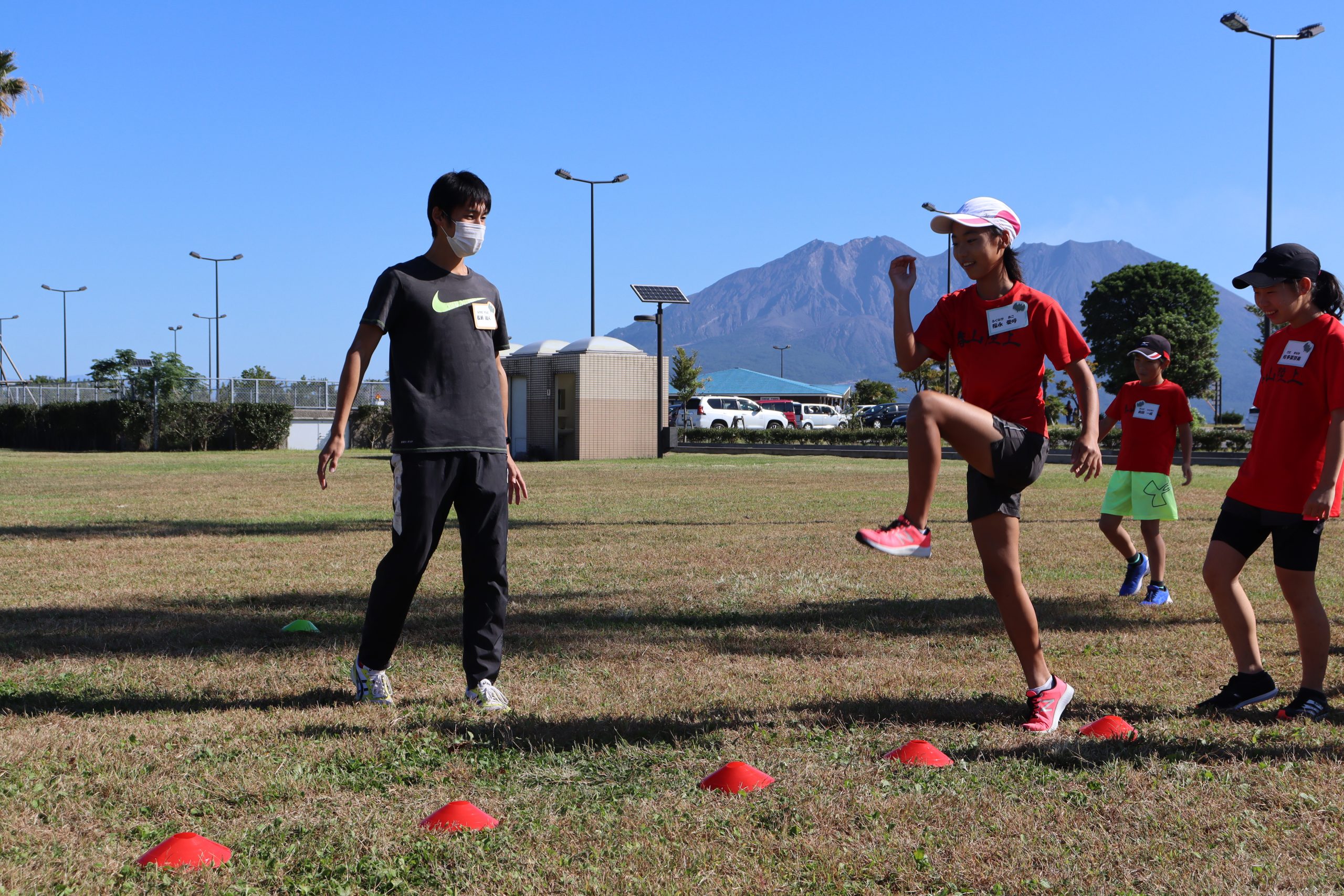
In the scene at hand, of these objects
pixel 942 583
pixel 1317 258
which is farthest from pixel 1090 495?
pixel 1317 258

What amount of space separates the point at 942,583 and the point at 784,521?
15.7ft

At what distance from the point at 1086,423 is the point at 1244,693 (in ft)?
4.35

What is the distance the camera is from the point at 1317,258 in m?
4.25

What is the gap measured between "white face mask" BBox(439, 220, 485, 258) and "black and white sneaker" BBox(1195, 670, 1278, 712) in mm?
3279

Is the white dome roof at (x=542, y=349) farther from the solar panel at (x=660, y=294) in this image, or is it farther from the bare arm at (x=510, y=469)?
the bare arm at (x=510, y=469)

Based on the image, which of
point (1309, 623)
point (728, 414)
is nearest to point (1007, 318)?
point (1309, 623)

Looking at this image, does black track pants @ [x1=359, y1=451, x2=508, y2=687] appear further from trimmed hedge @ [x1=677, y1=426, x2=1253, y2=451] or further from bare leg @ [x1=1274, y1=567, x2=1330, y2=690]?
trimmed hedge @ [x1=677, y1=426, x2=1253, y2=451]

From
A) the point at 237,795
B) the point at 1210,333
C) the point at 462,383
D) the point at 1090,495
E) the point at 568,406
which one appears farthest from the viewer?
the point at 1210,333

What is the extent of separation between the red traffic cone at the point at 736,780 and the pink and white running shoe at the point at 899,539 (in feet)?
2.62

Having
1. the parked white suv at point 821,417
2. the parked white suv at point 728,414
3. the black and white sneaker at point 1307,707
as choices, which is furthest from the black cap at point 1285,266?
the parked white suv at point 821,417

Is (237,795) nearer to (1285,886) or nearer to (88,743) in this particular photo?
(88,743)

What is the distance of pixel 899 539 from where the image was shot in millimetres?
3674

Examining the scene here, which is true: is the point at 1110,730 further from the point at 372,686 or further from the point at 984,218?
the point at 372,686

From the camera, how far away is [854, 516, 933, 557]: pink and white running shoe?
364 cm
